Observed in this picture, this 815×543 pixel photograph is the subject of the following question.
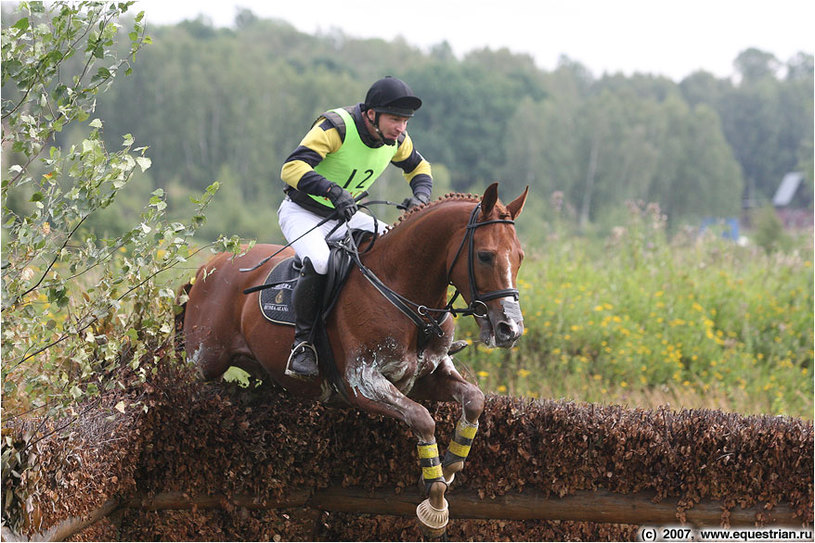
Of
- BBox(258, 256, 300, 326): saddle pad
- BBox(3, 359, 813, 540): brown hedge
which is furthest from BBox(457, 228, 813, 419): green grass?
BBox(258, 256, 300, 326): saddle pad

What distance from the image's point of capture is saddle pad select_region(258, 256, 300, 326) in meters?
5.62

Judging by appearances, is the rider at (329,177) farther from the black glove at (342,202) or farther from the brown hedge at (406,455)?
the brown hedge at (406,455)

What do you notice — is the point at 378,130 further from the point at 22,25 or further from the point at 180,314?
the point at 180,314

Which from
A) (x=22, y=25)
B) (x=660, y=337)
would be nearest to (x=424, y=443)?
(x=22, y=25)

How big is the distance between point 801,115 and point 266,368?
5165cm

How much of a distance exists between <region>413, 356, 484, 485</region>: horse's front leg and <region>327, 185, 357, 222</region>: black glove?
1.12 metres

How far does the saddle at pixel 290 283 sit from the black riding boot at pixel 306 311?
6 centimetres

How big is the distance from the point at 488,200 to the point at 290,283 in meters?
1.66

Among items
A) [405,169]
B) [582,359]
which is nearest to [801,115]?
[582,359]

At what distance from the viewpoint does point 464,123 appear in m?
35.5

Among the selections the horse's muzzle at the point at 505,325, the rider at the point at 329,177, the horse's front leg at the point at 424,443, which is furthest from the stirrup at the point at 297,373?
the horse's muzzle at the point at 505,325

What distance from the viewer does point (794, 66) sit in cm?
5788

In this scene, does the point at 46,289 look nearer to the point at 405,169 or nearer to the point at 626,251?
the point at 405,169

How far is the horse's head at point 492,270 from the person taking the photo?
176 inches
